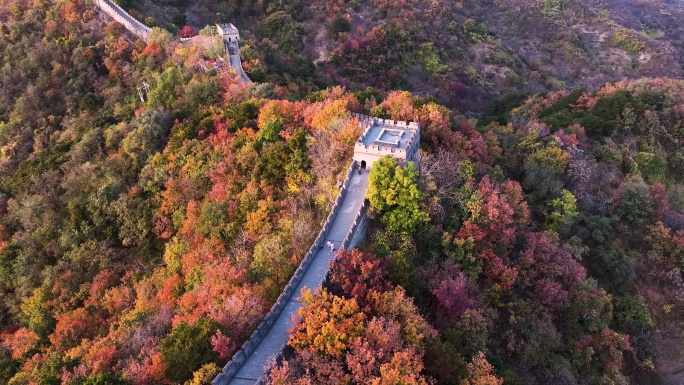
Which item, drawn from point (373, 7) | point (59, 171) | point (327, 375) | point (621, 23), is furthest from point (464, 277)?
point (621, 23)

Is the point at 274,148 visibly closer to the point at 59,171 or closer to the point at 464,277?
the point at 464,277

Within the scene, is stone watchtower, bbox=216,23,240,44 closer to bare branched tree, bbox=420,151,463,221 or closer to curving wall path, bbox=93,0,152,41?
curving wall path, bbox=93,0,152,41

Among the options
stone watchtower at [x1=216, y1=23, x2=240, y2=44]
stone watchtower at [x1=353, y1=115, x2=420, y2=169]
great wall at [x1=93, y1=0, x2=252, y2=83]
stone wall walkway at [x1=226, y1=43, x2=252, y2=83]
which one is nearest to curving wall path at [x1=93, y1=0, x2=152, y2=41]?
great wall at [x1=93, y1=0, x2=252, y2=83]

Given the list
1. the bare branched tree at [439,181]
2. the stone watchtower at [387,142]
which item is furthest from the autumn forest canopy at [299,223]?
the stone watchtower at [387,142]

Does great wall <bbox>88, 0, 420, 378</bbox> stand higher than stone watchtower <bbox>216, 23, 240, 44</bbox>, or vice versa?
stone watchtower <bbox>216, 23, 240, 44</bbox>

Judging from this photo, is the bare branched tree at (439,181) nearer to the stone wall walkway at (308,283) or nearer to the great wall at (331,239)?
the great wall at (331,239)

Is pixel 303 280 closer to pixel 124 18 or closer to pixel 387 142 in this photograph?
pixel 387 142

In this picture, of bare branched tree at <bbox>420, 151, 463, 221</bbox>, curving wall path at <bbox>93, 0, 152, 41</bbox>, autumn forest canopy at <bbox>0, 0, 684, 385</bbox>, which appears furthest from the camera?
curving wall path at <bbox>93, 0, 152, 41</bbox>

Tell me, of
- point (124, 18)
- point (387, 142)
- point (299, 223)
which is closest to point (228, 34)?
point (124, 18)
